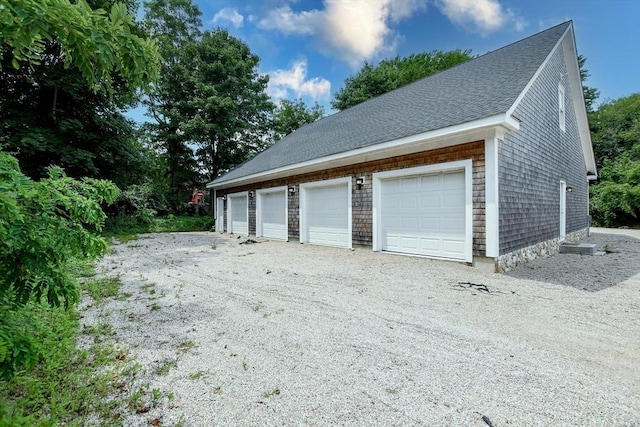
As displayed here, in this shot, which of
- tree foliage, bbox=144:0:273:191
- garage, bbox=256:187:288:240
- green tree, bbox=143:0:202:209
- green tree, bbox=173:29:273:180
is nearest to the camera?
garage, bbox=256:187:288:240

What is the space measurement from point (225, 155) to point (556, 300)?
64.7ft

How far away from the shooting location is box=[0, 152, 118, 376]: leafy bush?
4.29 feet

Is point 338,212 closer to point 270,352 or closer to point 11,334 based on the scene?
point 270,352

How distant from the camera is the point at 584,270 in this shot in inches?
227

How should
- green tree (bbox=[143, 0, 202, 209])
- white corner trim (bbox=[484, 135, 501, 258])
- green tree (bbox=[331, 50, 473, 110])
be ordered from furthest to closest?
green tree (bbox=[331, 50, 473, 110]) → green tree (bbox=[143, 0, 202, 209]) → white corner trim (bbox=[484, 135, 501, 258])

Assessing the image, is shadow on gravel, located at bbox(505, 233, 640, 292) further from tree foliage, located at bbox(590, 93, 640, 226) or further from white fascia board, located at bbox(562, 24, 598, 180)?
tree foliage, located at bbox(590, 93, 640, 226)

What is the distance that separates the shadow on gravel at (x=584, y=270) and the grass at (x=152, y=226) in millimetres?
12438

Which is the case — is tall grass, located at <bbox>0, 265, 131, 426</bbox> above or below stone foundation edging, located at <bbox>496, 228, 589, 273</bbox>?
below

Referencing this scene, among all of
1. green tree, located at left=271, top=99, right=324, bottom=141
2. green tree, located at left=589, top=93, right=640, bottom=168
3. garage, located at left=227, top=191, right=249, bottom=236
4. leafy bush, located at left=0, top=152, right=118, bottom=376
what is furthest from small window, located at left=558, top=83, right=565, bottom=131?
green tree, located at left=589, top=93, right=640, bottom=168

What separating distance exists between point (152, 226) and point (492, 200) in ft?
49.4

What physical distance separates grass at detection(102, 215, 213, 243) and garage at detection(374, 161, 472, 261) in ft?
31.2

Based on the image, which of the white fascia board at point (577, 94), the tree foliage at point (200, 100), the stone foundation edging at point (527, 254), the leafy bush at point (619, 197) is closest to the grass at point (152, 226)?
the tree foliage at point (200, 100)

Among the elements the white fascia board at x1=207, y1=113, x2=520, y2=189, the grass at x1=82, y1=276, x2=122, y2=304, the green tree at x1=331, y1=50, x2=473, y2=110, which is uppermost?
the green tree at x1=331, y1=50, x2=473, y2=110

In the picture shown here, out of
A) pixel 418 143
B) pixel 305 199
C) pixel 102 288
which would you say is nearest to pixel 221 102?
pixel 305 199
